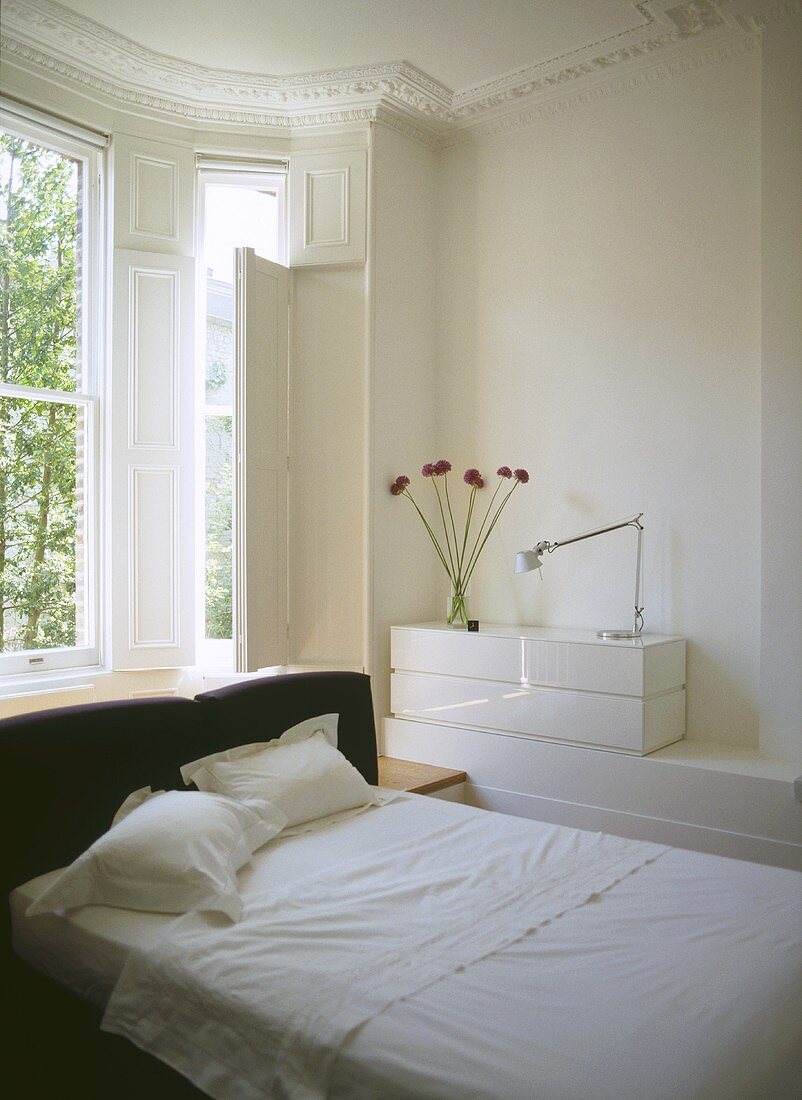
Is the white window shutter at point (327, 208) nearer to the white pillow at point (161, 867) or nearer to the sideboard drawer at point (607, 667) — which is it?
the sideboard drawer at point (607, 667)

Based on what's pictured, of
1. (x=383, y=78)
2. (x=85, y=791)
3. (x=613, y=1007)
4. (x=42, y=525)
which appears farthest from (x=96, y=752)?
(x=383, y=78)

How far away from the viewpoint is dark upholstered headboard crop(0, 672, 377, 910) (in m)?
2.37

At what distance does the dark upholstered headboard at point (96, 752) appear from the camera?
2.37 meters

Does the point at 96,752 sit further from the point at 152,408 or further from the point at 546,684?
the point at 152,408

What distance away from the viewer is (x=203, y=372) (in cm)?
414

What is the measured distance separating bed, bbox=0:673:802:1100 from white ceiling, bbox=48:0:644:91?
2.55 meters

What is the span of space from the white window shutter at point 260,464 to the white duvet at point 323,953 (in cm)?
168

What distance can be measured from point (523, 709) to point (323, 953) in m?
1.83

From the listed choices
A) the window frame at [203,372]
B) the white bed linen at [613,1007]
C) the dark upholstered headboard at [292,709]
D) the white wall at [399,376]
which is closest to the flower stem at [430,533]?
the white wall at [399,376]

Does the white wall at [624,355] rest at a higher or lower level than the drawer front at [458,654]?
higher

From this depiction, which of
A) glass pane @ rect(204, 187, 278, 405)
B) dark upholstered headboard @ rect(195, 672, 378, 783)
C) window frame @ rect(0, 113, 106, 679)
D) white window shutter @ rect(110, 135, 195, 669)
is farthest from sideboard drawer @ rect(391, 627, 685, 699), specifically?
glass pane @ rect(204, 187, 278, 405)

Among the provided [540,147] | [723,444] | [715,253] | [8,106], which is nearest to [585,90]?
[540,147]

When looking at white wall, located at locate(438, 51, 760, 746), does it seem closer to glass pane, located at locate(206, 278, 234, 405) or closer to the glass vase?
the glass vase

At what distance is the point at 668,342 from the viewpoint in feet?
12.1
